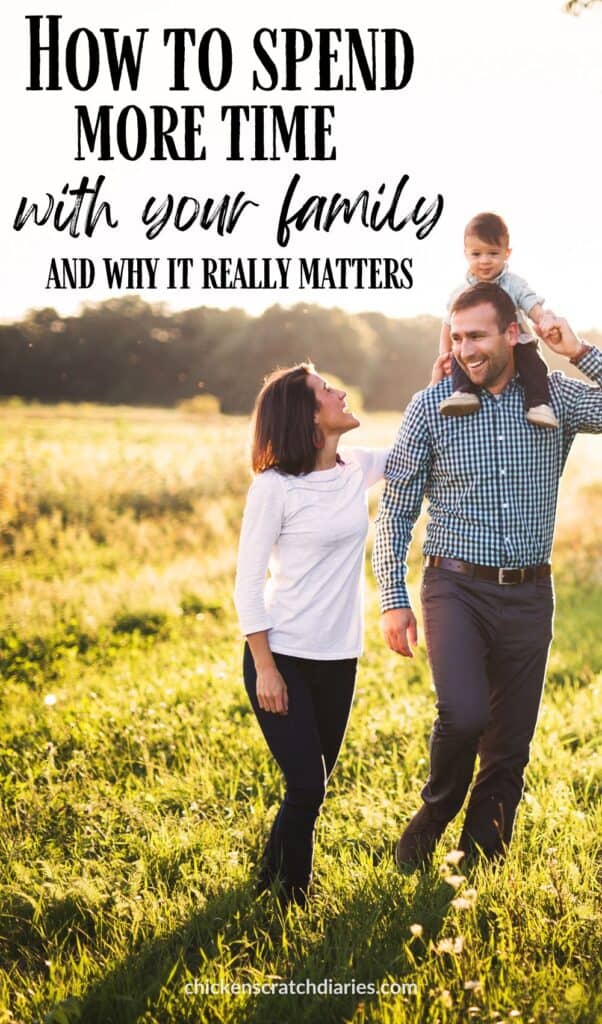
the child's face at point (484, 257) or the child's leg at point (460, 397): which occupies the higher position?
the child's face at point (484, 257)

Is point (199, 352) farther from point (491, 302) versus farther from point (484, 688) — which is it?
point (484, 688)

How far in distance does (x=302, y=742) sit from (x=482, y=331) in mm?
1779

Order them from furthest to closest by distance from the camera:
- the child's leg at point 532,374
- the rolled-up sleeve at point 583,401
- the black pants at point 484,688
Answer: the rolled-up sleeve at point 583,401
the child's leg at point 532,374
the black pants at point 484,688

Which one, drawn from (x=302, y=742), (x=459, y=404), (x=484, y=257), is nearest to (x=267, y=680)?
(x=302, y=742)

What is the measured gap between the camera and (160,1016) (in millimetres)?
3342

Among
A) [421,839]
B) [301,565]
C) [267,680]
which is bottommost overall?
[421,839]

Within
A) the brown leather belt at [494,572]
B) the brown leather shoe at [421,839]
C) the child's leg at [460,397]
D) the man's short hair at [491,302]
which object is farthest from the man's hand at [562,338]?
the brown leather shoe at [421,839]

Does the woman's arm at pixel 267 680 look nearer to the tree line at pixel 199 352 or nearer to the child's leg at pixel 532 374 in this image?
the child's leg at pixel 532 374

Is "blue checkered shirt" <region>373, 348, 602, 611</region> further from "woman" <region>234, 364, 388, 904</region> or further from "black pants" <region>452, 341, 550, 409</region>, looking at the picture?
"woman" <region>234, 364, 388, 904</region>

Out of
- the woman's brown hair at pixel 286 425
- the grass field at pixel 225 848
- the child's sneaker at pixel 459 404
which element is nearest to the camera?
the grass field at pixel 225 848

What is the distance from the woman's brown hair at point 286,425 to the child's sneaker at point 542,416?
2.98 ft

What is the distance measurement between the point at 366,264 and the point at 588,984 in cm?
547

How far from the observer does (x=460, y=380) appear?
4.34m

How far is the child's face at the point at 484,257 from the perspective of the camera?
482 cm
